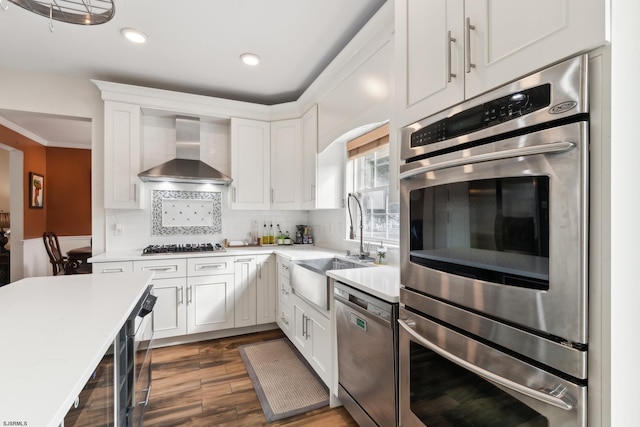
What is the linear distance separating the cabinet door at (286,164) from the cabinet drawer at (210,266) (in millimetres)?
851

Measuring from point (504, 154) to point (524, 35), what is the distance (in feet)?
1.14

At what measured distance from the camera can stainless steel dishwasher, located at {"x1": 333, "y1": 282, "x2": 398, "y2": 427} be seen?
144 centimetres

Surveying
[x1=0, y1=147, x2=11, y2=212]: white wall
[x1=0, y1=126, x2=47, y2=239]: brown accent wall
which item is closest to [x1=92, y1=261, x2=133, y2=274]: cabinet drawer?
[x1=0, y1=126, x2=47, y2=239]: brown accent wall

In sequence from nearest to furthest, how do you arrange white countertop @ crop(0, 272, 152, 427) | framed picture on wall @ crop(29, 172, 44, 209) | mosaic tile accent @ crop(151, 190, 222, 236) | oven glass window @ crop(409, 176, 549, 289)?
white countertop @ crop(0, 272, 152, 427) → oven glass window @ crop(409, 176, 549, 289) → mosaic tile accent @ crop(151, 190, 222, 236) → framed picture on wall @ crop(29, 172, 44, 209)

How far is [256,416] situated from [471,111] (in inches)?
83.0

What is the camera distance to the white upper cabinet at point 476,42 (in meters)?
0.76

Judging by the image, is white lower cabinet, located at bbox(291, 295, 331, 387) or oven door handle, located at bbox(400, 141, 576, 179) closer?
oven door handle, located at bbox(400, 141, 576, 179)

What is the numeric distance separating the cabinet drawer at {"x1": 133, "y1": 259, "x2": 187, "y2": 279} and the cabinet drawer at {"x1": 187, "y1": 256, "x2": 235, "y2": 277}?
6 centimetres

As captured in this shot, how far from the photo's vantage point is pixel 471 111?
1048 mm

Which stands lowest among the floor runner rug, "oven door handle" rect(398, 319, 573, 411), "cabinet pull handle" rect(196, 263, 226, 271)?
the floor runner rug

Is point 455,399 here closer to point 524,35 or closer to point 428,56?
point 524,35

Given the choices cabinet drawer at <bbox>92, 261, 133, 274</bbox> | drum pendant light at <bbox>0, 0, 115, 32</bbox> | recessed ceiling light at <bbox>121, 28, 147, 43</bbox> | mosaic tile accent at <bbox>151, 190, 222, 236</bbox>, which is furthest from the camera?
mosaic tile accent at <bbox>151, 190, 222, 236</bbox>

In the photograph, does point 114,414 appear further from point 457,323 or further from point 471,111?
point 471,111

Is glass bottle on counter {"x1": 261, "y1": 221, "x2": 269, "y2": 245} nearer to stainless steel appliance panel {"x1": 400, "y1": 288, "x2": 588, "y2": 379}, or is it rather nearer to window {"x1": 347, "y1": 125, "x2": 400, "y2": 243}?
window {"x1": 347, "y1": 125, "x2": 400, "y2": 243}
